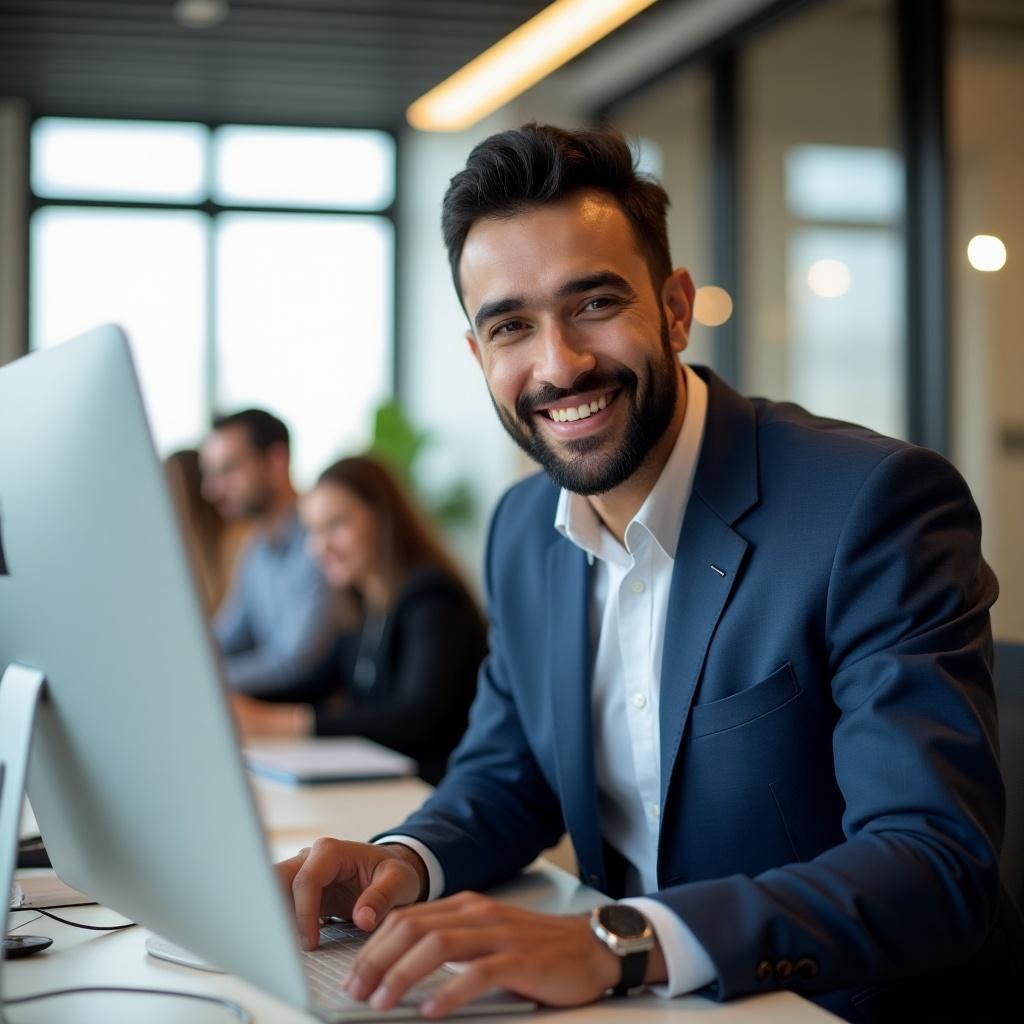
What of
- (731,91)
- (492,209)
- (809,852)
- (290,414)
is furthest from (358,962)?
(290,414)

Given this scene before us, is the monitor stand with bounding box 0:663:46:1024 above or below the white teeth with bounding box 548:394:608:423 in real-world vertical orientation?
below

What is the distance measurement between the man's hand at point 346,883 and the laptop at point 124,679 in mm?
163

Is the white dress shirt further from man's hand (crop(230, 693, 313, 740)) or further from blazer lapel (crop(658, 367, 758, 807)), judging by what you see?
man's hand (crop(230, 693, 313, 740))

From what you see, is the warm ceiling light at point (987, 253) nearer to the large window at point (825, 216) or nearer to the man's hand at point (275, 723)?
the large window at point (825, 216)

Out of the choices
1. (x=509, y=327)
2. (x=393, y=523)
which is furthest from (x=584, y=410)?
(x=393, y=523)

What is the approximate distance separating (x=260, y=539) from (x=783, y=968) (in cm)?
416

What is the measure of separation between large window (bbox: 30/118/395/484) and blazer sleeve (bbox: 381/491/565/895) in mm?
5912

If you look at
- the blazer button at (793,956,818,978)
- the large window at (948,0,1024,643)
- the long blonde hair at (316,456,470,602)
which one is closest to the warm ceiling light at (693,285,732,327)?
the large window at (948,0,1024,643)

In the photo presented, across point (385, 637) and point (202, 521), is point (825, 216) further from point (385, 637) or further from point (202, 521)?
point (202, 521)

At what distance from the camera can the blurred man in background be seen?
183 inches

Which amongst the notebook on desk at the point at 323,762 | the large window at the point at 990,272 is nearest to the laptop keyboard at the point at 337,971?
the notebook on desk at the point at 323,762

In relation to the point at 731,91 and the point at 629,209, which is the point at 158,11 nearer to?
the point at 731,91

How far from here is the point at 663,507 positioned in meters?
1.71

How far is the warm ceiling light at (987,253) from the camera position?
392 centimetres
